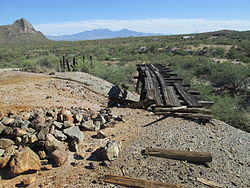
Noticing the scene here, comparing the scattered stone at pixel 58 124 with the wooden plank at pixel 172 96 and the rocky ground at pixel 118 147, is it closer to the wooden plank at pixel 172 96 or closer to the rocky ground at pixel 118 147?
the rocky ground at pixel 118 147

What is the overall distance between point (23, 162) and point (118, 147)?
160 cm

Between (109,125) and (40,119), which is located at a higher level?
(40,119)

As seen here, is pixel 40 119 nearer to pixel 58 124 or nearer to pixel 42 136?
pixel 58 124

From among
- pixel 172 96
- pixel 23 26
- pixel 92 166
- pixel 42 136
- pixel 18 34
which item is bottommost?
pixel 92 166

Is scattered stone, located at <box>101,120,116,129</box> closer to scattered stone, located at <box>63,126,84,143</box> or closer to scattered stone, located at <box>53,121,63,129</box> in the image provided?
scattered stone, located at <box>63,126,84,143</box>

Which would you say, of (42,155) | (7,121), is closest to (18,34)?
(7,121)

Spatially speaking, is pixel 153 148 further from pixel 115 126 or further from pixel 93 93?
pixel 93 93

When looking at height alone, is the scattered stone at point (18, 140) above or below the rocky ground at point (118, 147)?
above

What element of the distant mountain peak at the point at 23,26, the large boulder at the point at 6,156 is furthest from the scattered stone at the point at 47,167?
the distant mountain peak at the point at 23,26

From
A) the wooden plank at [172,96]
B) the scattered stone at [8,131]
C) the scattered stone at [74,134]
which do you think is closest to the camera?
the scattered stone at [8,131]

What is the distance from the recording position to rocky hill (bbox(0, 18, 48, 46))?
3167 inches

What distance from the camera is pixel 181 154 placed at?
379cm

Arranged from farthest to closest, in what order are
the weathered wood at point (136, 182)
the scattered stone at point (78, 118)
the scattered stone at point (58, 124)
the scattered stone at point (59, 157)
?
1. the scattered stone at point (78, 118)
2. the scattered stone at point (58, 124)
3. the scattered stone at point (59, 157)
4. the weathered wood at point (136, 182)

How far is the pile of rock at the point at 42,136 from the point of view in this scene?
133 inches
